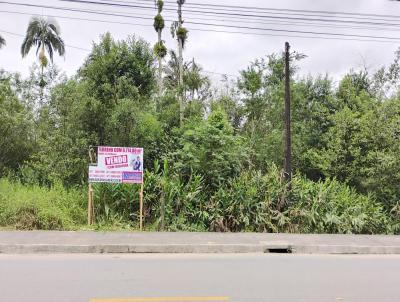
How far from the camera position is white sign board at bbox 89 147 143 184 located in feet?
41.3

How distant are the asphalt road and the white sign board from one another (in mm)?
3614

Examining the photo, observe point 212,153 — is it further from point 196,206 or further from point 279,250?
point 279,250

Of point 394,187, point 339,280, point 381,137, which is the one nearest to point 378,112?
point 381,137

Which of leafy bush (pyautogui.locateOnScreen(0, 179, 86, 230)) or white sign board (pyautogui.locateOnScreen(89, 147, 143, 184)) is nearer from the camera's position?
leafy bush (pyautogui.locateOnScreen(0, 179, 86, 230))

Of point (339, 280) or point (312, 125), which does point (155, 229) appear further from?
point (312, 125)

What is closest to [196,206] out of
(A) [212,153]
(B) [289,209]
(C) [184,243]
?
(A) [212,153]

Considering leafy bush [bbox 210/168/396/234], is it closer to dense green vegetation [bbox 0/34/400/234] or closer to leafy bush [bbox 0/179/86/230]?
dense green vegetation [bbox 0/34/400/234]

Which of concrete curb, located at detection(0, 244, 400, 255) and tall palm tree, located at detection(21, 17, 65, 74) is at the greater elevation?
tall palm tree, located at detection(21, 17, 65, 74)

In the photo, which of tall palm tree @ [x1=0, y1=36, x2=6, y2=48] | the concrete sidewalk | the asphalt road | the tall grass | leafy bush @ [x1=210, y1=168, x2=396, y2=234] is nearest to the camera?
the asphalt road

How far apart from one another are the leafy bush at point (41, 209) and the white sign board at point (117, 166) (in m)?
1.23

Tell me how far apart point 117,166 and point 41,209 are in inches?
94.8

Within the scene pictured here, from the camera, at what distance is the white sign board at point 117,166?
12578 mm

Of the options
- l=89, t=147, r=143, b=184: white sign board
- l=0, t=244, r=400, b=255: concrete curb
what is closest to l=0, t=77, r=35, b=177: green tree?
l=89, t=147, r=143, b=184: white sign board

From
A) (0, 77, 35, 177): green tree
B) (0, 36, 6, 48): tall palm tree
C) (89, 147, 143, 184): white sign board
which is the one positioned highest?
(0, 36, 6, 48): tall palm tree
